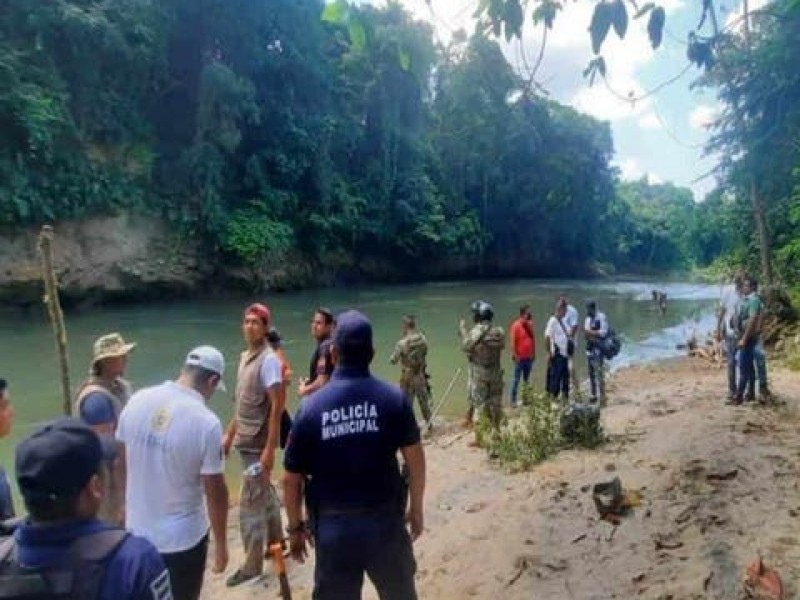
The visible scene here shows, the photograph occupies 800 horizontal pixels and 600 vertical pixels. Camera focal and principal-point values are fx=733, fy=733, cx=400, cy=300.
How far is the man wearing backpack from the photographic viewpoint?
167 cm

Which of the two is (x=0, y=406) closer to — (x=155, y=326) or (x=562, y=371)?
(x=562, y=371)

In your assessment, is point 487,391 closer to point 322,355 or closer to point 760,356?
point 760,356

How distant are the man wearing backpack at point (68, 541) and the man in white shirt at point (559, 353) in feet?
31.2

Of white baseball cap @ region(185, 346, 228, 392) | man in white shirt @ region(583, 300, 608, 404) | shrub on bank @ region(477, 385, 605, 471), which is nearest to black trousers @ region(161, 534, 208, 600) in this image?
white baseball cap @ region(185, 346, 228, 392)

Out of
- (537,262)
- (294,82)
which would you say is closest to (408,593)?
(294,82)

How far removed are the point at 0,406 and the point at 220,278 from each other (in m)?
31.0

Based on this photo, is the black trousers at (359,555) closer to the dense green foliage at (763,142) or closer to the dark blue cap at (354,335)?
the dark blue cap at (354,335)

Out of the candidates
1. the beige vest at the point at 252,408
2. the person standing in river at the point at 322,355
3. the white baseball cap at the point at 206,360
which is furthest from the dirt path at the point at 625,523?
the white baseball cap at the point at 206,360

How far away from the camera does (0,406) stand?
3.39 m

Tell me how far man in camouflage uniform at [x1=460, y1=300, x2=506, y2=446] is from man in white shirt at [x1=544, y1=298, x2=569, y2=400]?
85.5 inches

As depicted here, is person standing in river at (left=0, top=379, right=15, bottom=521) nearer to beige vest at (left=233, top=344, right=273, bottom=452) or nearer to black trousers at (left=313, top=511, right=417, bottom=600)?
black trousers at (left=313, top=511, right=417, bottom=600)

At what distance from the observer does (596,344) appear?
35.7 feet

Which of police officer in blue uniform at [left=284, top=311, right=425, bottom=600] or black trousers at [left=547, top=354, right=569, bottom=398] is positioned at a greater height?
police officer in blue uniform at [left=284, top=311, right=425, bottom=600]

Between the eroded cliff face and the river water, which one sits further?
the eroded cliff face
